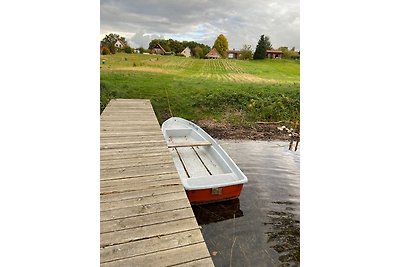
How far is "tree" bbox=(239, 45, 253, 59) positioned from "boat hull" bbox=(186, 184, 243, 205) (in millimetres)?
1359

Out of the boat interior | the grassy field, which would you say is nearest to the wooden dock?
the boat interior

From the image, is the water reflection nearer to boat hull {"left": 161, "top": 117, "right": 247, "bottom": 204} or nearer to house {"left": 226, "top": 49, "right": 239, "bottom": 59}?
boat hull {"left": 161, "top": 117, "right": 247, "bottom": 204}

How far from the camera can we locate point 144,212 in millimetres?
1072

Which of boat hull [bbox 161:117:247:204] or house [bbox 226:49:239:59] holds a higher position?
house [bbox 226:49:239:59]

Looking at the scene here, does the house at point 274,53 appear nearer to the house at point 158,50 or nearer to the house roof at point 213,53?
the house roof at point 213,53

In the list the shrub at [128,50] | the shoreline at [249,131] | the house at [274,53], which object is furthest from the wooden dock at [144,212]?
the shoreline at [249,131]

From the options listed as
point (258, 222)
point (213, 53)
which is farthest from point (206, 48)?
point (258, 222)

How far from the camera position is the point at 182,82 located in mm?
4219

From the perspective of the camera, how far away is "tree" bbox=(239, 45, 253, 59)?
2495mm
